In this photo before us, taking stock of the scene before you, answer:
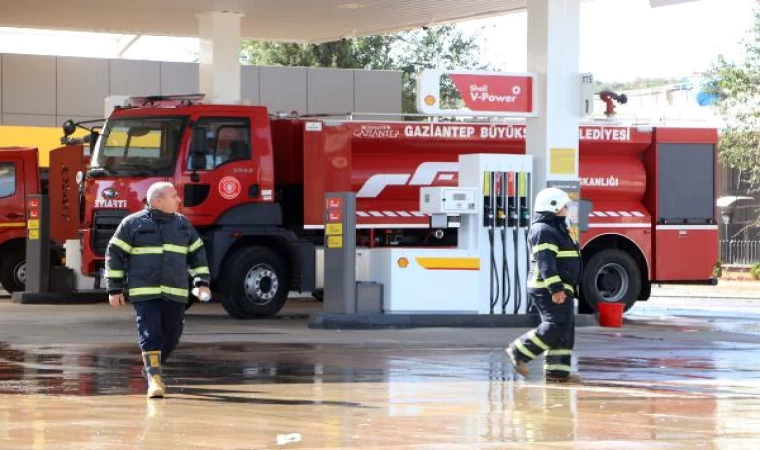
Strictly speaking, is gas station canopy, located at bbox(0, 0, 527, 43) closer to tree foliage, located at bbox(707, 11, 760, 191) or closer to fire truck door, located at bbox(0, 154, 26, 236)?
fire truck door, located at bbox(0, 154, 26, 236)

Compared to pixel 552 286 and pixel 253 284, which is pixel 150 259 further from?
pixel 253 284

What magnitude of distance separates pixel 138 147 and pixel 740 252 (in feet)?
101

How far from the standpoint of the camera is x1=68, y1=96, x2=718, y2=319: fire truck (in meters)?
21.2

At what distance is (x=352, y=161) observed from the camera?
22.7 m

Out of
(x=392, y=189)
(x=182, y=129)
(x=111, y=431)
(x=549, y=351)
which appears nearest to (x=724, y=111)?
(x=392, y=189)

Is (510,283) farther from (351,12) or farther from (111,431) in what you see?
(111,431)

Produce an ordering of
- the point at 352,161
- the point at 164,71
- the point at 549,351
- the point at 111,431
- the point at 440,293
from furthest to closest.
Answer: the point at 164,71, the point at 352,161, the point at 440,293, the point at 549,351, the point at 111,431

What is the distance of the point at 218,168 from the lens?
21203 millimetres

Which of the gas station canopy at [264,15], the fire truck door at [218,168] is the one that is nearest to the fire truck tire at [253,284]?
the fire truck door at [218,168]

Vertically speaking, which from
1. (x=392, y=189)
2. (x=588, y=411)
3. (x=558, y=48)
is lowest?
(x=588, y=411)

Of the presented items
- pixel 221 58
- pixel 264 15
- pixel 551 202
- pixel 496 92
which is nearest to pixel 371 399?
pixel 551 202

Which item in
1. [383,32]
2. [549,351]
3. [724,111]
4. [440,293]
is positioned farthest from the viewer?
[724,111]

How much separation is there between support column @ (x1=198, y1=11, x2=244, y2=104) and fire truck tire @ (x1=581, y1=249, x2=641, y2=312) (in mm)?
7044

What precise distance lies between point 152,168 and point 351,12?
7.79 metres
